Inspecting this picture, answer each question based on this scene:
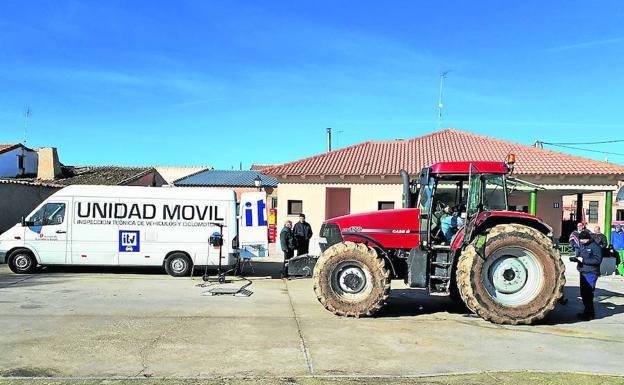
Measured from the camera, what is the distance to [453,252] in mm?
8875

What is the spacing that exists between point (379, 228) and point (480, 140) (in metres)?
17.4

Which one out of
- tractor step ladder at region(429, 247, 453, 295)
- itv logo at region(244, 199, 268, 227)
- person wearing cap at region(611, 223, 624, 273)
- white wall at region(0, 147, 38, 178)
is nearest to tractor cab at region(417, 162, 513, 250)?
tractor step ladder at region(429, 247, 453, 295)

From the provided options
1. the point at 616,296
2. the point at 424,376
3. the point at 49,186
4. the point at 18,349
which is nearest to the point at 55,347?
the point at 18,349

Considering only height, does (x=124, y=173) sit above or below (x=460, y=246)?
above

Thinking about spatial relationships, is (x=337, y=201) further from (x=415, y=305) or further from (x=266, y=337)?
(x=266, y=337)

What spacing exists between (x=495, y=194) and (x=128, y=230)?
9320 millimetres

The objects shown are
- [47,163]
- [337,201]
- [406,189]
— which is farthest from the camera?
[47,163]

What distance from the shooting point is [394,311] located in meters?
9.66

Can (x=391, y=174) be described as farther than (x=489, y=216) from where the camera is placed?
Yes

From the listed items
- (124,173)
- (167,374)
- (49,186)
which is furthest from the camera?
(124,173)

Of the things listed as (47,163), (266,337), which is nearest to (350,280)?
(266,337)

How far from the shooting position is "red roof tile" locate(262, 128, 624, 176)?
68.6 ft

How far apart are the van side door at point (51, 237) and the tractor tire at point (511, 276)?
33.9 feet

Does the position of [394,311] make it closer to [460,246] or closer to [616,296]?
[460,246]
